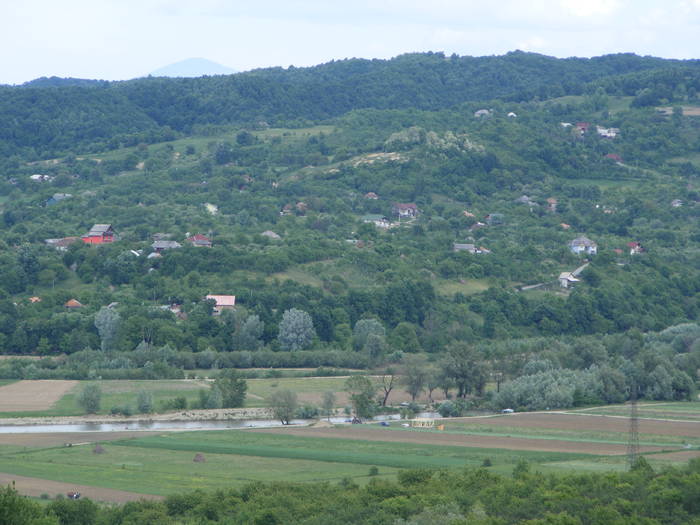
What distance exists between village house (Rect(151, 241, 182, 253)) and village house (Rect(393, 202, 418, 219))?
93.6 feet

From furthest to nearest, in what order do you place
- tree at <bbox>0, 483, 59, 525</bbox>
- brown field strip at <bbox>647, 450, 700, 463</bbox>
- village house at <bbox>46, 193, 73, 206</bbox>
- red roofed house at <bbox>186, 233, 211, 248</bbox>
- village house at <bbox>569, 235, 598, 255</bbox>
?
village house at <bbox>46, 193, 73, 206</bbox> < village house at <bbox>569, 235, 598, 255</bbox> < red roofed house at <bbox>186, 233, 211, 248</bbox> < brown field strip at <bbox>647, 450, 700, 463</bbox> < tree at <bbox>0, 483, 59, 525</bbox>

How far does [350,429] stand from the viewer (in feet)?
165

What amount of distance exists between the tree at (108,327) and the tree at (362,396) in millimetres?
17603

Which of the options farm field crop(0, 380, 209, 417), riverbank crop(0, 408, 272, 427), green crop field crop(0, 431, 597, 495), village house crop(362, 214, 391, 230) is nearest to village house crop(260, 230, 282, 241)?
village house crop(362, 214, 391, 230)

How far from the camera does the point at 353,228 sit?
4031 inches

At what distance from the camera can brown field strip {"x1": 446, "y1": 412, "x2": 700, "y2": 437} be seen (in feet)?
155

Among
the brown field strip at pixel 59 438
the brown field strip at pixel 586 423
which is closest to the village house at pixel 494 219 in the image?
the brown field strip at pixel 586 423

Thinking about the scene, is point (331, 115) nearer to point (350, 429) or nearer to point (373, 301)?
point (373, 301)

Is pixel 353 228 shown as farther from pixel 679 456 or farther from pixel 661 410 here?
pixel 679 456

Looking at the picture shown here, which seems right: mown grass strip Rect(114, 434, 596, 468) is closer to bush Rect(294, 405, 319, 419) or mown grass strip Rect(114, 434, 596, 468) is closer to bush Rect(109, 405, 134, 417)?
bush Rect(109, 405, 134, 417)

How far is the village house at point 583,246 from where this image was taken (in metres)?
97.7

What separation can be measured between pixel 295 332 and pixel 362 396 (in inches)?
695

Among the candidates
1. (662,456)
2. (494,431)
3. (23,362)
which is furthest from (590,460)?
(23,362)

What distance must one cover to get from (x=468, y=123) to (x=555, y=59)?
64.3 meters
